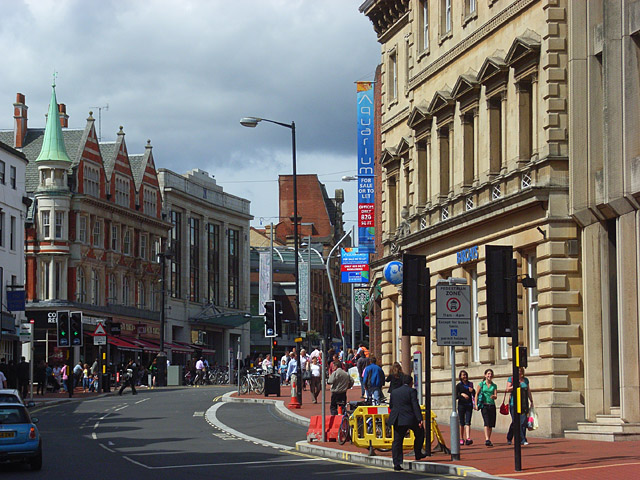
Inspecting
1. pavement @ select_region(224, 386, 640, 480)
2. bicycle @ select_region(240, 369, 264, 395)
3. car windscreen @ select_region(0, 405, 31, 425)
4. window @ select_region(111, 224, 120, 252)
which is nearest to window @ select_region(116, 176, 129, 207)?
window @ select_region(111, 224, 120, 252)

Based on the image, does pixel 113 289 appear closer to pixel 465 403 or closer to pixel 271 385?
pixel 271 385

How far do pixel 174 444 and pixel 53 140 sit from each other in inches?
2202

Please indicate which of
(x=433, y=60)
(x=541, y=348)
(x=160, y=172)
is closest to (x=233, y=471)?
(x=541, y=348)

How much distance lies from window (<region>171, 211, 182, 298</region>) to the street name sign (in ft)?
249

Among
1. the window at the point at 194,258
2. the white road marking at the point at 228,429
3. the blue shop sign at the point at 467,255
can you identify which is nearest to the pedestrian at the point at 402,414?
the white road marking at the point at 228,429

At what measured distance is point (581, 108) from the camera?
90.7ft

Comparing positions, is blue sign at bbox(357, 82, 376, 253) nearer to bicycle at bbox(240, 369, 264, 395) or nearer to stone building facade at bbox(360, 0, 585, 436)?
stone building facade at bbox(360, 0, 585, 436)

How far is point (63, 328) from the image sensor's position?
165 feet

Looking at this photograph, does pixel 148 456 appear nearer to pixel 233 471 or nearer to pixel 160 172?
pixel 233 471

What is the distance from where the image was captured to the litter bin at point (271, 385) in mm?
46469

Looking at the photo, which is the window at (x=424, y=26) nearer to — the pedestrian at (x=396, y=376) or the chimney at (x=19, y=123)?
the pedestrian at (x=396, y=376)

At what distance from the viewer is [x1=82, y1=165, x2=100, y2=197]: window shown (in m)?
82.8

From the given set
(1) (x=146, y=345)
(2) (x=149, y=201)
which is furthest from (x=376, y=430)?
(2) (x=149, y=201)

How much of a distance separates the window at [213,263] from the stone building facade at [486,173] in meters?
64.0
